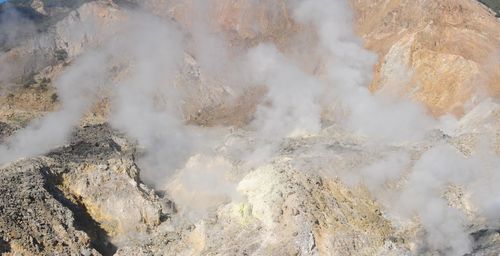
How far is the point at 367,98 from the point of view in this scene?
115 feet

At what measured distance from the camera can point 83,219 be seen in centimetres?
2259

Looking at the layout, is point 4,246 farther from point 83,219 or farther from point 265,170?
point 265,170

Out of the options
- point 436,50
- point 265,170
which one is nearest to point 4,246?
point 265,170

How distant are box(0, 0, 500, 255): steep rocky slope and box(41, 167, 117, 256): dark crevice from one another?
6 centimetres

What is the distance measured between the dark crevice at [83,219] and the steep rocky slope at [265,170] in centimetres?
6

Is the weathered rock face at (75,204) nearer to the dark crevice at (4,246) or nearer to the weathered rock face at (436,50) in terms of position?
the dark crevice at (4,246)

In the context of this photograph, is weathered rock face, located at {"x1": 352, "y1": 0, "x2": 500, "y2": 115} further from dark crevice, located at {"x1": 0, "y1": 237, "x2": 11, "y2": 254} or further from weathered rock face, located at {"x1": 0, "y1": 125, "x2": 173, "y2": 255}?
dark crevice, located at {"x1": 0, "y1": 237, "x2": 11, "y2": 254}

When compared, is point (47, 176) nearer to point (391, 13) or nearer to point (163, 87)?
point (163, 87)

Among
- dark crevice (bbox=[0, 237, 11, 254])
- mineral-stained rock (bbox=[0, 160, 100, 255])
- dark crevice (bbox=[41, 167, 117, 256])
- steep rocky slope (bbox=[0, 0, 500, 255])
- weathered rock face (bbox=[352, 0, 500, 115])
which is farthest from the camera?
weathered rock face (bbox=[352, 0, 500, 115])

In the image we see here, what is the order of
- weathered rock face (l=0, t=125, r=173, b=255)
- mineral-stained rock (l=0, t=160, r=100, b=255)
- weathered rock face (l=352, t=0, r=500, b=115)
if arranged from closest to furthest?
mineral-stained rock (l=0, t=160, r=100, b=255), weathered rock face (l=0, t=125, r=173, b=255), weathered rock face (l=352, t=0, r=500, b=115)

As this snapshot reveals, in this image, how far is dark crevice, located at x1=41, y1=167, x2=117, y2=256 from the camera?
21766mm

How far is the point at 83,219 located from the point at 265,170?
23.0ft

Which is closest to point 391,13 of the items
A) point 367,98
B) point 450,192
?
point 367,98

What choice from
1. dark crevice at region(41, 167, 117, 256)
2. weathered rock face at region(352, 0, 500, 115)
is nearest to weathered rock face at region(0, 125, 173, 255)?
dark crevice at region(41, 167, 117, 256)
